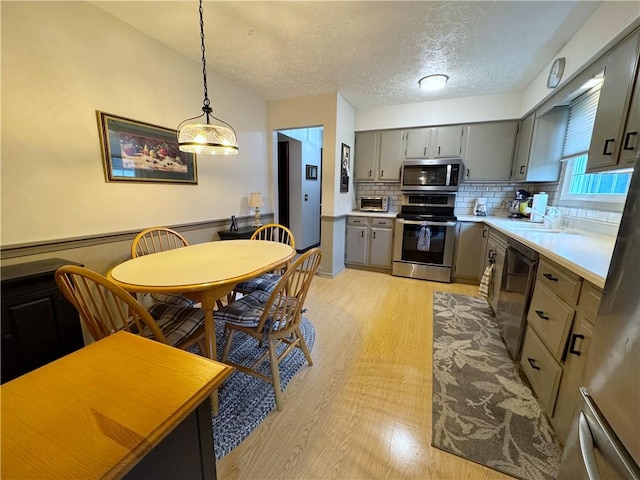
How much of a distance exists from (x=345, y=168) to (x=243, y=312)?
2.83 metres

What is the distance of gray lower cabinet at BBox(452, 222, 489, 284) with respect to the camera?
10.8 feet

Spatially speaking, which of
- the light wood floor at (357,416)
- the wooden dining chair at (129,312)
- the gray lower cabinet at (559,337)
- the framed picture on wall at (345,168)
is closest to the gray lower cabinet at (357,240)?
the framed picture on wall at (345,168)

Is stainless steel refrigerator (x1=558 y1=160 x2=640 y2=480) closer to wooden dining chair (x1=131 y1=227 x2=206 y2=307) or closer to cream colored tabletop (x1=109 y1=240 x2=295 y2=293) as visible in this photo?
cream colored tabletop (x1=109 y1=240 x2=295 y2=293)

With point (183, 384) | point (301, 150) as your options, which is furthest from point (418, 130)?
point (183, 384)

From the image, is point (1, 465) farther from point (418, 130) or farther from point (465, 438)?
point (418, 130)

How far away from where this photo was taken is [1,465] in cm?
40

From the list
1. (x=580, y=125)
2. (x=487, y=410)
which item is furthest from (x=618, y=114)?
(x=487, y=410)

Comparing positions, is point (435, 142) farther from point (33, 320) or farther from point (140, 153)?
point (33, 320)

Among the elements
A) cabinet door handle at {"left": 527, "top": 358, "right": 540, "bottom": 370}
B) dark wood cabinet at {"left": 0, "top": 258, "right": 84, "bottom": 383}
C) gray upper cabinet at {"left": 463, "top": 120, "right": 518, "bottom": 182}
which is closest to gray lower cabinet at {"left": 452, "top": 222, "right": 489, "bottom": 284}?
gray upper cabinet at {"left": 463, "top": 120, "right": 518, "bottom": 182}

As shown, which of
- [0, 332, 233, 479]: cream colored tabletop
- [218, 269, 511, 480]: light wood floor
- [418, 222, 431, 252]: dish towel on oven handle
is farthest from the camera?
[418, 222, 431, 252]: dish towel on oven handle

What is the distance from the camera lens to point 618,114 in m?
1.49

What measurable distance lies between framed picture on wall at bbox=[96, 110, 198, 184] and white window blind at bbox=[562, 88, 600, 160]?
12.1 feet

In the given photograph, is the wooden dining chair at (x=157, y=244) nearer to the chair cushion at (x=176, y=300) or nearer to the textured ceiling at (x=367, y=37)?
the chair cushion at (x=176, y=300)

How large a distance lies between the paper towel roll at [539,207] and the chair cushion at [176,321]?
11.2ft
